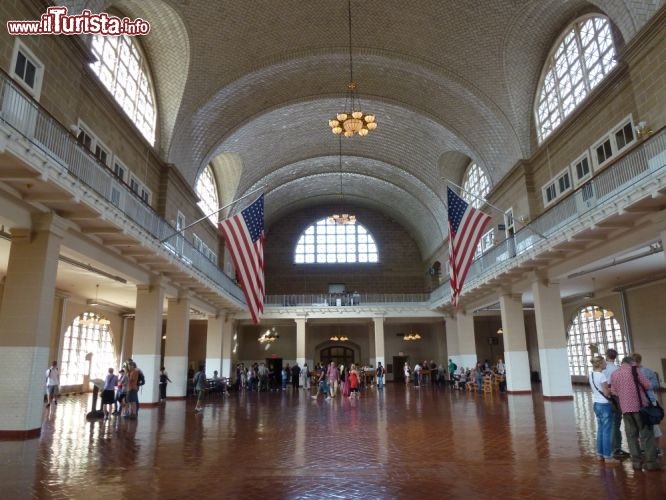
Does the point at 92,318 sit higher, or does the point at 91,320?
the point at 92,318

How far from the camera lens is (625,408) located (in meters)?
6.23

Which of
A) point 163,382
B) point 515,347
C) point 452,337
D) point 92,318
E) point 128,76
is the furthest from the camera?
point 452,337

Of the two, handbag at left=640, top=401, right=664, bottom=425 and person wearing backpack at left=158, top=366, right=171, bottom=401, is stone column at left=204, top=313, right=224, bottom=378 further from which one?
handbag at left=640, top=401, right=664, bottom=425

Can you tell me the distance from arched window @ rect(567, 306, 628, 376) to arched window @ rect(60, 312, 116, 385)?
2370 cm

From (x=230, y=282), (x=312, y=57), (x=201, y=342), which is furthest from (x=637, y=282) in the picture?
(x=201, y=342)

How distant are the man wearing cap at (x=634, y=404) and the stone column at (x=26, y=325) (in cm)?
1017

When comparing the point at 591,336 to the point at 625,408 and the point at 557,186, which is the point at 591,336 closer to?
the point at 557,186

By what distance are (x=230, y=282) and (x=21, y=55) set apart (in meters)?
17.0

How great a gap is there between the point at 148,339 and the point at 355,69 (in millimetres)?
13917

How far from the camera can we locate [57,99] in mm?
11227

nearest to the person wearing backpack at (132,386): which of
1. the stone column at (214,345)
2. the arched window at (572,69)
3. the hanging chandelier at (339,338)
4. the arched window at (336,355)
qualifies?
the stone column at (214,345)

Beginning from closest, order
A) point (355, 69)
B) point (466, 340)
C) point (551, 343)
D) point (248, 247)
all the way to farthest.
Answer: point (248, 247), point (551, 343), point (355, 69), point (466, 340)

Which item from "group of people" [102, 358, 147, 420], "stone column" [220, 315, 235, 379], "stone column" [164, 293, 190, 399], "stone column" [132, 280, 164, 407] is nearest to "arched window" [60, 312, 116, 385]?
"stone column" [164, 293, 190, 399]

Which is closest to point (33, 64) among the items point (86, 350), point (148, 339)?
point (148, 339)
